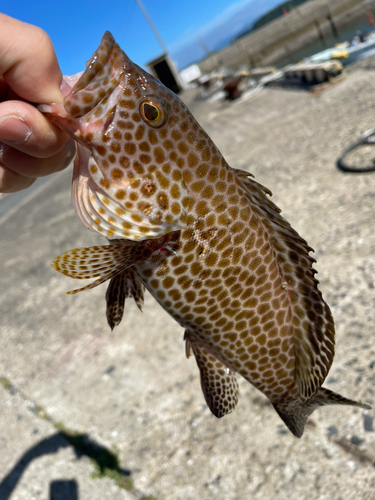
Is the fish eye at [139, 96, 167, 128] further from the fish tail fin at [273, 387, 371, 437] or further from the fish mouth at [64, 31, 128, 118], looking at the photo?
the fish tail fin at [273, 387, 371, 437]

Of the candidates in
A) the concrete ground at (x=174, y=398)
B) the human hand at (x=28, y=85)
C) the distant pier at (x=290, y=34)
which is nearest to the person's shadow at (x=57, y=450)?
the concrete ground at (x=174, y=398)

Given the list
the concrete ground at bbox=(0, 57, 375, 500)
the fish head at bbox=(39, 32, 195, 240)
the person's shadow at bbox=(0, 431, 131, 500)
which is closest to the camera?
the fish head at bbox=(39, 32, 195, 240)

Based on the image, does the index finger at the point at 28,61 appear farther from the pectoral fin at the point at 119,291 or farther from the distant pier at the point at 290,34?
the distant pier at the point at 290,34

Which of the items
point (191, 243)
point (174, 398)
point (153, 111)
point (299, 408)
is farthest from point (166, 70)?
point (299, 408)

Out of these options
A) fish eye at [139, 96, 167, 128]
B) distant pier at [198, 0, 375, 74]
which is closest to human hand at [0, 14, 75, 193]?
fish eye at [139, 96, 167, 128]

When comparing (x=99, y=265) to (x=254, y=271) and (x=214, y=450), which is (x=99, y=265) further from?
(x=214, y=450)

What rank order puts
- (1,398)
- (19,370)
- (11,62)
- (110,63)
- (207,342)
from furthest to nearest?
1. (19,370)
2. (1,398)
3. (207,342)
4. (110,63)
5. (11,62)

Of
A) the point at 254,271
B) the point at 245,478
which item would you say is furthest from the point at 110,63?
the point at 245,478
